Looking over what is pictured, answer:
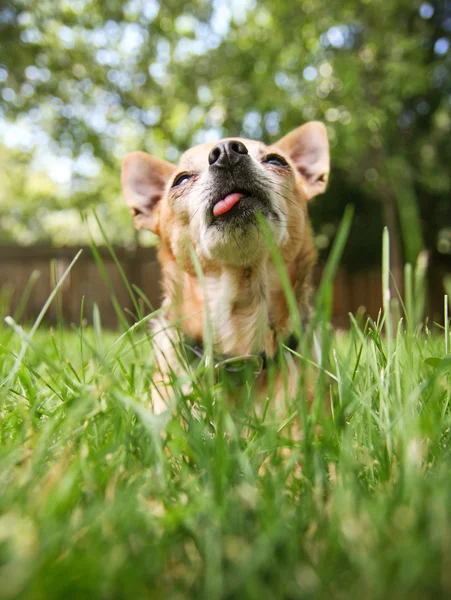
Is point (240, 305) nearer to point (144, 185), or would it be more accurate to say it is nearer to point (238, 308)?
point (238, 308)

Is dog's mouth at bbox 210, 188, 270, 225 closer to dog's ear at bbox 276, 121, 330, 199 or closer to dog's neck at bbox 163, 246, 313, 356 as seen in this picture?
dog's neck at bbox 163, 246, 313, 356

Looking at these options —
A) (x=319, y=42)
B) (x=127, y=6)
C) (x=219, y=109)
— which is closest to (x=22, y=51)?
(x=127, y=6)

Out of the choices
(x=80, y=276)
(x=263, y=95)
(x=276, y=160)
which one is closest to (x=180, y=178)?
(x=276, y=160)

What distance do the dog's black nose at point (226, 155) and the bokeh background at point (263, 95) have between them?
4.33m

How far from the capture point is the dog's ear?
284cm

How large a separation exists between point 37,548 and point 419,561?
1.51 ft

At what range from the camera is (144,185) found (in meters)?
2.94

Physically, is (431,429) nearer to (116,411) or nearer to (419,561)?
(419,561)

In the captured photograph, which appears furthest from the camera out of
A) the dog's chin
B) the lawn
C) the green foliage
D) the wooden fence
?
the wooden fence

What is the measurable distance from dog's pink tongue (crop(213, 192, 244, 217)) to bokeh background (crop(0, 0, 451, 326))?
14.5 ft

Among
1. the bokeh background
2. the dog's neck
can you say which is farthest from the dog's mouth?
the bokeh background

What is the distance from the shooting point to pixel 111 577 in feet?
1.77

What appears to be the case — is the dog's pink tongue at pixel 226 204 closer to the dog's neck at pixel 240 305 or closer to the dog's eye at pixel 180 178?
the dog's neck at pixel 240 305

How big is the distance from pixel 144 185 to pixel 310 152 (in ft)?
3.52
